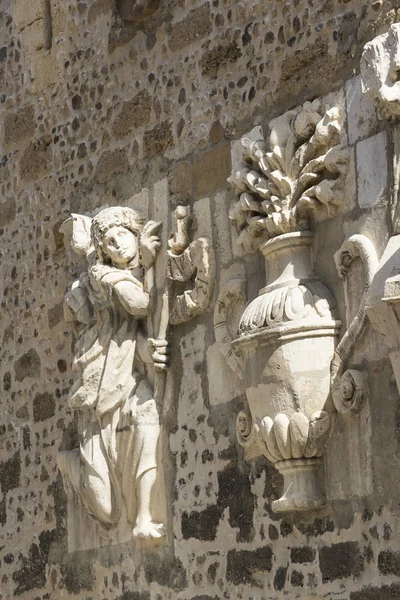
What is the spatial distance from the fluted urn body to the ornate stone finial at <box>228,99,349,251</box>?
0.13 metres

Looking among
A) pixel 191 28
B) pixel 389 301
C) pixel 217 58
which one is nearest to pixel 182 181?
pixel 217 58

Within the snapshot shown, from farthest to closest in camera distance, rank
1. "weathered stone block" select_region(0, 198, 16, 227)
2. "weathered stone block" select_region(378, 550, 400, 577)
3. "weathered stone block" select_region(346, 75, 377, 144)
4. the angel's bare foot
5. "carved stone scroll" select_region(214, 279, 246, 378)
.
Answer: "weathered stone block" select_region(0, 198, 16, 227) < the angel's bare foot < "carved stone scroll" select_region(214, 279, 246, 378) < "weathered stone block" select_region(346, 75, 377, 144) < "weathered stone block" select_region(378, 550, 400, 577)

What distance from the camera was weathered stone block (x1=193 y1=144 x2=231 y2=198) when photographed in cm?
726

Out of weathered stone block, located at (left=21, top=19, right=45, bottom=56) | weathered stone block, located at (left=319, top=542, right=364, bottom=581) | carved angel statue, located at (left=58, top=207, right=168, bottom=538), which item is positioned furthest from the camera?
weathered stone block, located at (left=21, top=19, right=45, bottom=56)

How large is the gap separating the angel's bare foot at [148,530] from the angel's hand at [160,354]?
692mm

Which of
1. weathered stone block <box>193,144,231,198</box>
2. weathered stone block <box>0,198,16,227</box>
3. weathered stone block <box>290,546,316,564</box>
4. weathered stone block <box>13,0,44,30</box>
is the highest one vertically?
weathered stone block <box>13,0,44,30</box>

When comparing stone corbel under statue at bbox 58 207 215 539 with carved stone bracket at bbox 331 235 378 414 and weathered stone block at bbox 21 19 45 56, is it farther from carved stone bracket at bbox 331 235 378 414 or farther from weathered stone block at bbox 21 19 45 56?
weathered stone block at bbox 21 19 45 56

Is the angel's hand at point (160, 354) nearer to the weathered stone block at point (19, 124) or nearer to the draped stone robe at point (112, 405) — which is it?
the draped stone robe at point (112, 405)

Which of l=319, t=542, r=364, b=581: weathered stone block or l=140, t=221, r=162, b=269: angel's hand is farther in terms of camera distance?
l=140, t=221, r=162, b=269: angel's hand

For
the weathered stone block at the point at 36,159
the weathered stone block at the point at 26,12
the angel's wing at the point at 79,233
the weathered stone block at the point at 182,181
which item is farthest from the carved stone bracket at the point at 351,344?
the weathered stone block at the point at 26,12

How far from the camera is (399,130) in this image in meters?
6.26

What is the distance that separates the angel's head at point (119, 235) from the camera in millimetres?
7652

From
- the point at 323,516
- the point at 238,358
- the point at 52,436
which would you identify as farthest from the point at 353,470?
the point at 52,436

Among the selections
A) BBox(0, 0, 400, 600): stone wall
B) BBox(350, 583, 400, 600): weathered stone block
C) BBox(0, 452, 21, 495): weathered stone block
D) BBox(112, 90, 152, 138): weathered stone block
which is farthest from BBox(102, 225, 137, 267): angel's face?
BBox(350, 583, 400, 600): weathered stone block
